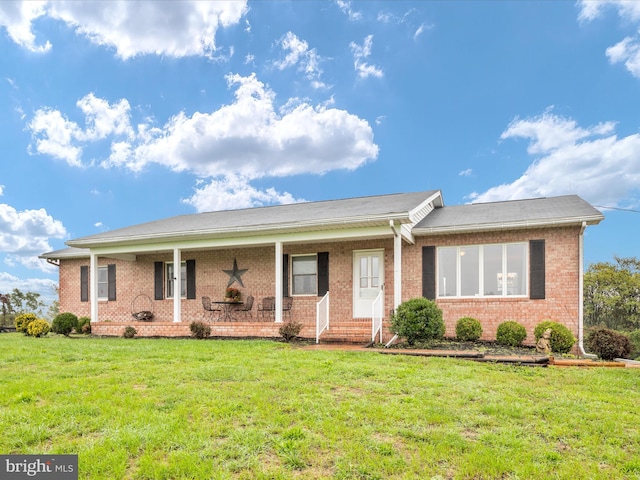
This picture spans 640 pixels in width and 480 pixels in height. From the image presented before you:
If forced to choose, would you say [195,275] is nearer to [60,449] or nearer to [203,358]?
[203,358]

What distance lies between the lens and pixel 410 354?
865 cm

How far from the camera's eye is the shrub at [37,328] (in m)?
13.7

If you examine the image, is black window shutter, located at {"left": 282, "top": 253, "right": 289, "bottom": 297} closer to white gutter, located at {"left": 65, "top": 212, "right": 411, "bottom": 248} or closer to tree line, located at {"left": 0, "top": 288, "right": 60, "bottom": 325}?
white gutter, located at {"left": 65, "top": 212, "right": 411, "bottom": 248}

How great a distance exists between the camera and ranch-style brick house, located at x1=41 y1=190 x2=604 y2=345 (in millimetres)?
11070

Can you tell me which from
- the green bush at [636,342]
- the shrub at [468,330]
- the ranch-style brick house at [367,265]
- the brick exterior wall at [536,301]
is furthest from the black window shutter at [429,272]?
the green bush at [636,342]

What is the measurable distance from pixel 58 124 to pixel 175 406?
50.9 ft

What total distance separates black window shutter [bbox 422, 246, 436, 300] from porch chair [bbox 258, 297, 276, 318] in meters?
4.71

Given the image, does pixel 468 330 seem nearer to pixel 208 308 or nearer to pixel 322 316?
pixel 322 316

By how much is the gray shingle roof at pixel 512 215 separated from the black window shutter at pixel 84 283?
13183mm

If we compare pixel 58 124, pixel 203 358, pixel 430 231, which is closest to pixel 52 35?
pixel 58 124

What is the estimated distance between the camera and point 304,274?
13.9 meters

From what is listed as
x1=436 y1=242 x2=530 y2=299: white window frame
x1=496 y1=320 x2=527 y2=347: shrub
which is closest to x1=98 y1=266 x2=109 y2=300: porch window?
x1=436 y1=242 x2=530 y2=299: white window frame

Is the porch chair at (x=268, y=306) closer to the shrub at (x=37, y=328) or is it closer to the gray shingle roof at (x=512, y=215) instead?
the gray shingle roof at (x=512, y=215)

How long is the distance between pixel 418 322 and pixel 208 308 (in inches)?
299
